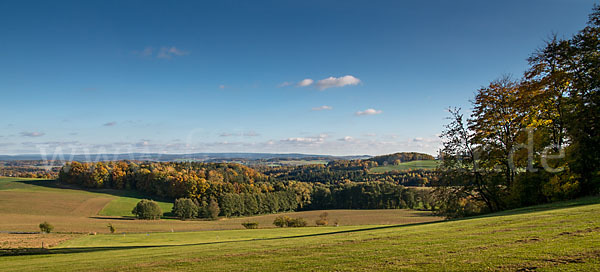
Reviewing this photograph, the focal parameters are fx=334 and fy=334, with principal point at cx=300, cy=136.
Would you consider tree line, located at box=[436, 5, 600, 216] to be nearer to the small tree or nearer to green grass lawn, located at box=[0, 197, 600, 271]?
green grass lawn, located at box=[0, 197, 600, 271]

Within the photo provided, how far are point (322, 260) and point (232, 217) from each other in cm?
8707

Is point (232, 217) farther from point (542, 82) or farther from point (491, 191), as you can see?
point (542, 82)

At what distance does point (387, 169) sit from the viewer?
159m

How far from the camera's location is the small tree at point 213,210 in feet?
290

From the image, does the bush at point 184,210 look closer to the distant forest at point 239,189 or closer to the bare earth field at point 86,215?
the distant forest at point 239,189

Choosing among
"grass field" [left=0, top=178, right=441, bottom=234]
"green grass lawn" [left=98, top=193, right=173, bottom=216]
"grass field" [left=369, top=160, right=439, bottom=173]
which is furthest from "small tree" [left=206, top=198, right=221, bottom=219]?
"grass field" [left=369, top=160, right=439, bottom=173]

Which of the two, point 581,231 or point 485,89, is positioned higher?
point 485,89

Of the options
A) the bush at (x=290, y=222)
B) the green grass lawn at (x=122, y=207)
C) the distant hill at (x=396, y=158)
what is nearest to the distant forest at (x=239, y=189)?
the green grass lawn at (x=122, y=207)

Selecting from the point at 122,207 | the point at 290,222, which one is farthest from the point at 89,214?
the point at 290,222

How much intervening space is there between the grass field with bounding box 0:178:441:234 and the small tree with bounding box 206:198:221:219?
3612 mm

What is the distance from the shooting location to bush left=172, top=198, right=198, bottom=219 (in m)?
86.5

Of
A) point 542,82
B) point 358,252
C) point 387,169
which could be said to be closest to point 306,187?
point 387,169

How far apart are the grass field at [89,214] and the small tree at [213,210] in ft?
11.9

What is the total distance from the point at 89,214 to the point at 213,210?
95.3ft
